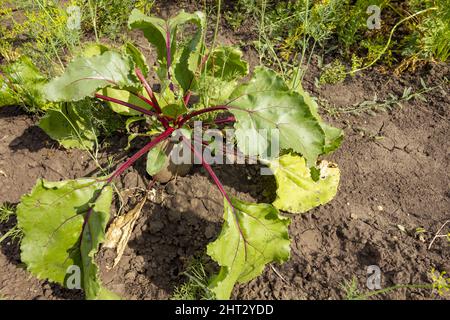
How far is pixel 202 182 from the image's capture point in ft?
7.78

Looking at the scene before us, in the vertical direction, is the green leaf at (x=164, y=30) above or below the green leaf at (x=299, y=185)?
above

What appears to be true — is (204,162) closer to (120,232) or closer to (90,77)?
(120,232)

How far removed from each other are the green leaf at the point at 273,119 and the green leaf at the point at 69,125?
934 millimetres

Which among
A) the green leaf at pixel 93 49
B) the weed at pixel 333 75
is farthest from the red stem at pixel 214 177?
the weed at pixel 333 75

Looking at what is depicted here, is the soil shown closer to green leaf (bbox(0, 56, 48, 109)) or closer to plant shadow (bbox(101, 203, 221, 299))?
plant shadow (bbox(101, 203, 221, 299))

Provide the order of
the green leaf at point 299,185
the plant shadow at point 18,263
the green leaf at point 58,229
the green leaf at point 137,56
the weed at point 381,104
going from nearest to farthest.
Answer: the green leaf at point 58,229
the plant shadow at point 18,263
the green leaf at point 299,185
the green leaf at point 137,56
the weed at point 381,104

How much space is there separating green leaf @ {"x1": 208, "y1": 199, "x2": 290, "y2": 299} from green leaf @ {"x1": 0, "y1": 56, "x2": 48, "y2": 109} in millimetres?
1334

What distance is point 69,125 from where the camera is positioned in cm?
238

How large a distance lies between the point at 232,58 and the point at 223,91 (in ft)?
0.70

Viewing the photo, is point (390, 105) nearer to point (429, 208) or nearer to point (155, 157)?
point (429, 208)

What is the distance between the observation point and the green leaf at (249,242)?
1.87 metres

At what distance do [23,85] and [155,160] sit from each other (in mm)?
953

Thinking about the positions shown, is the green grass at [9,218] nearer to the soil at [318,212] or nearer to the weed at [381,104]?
the soil at [318,212]
